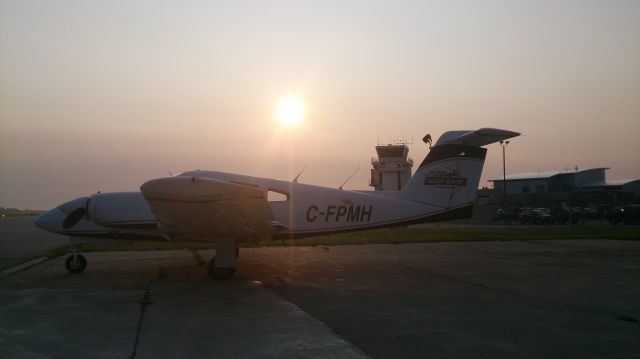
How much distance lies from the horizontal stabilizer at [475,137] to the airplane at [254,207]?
24mm

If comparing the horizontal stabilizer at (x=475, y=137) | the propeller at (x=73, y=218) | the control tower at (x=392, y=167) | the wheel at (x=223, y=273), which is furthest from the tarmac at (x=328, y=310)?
the control tower at (x=392, y=167)

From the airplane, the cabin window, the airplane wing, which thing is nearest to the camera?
the airplane wing

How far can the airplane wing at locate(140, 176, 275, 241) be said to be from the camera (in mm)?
8914

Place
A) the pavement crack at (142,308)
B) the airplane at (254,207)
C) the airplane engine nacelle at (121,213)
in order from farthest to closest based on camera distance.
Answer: the airplane engine nacelle at (121,213)
the airplane at (254,207)
the pavement crack at (142,308)

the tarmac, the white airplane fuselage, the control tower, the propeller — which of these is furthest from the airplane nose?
the control tower

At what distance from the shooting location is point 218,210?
9.68m

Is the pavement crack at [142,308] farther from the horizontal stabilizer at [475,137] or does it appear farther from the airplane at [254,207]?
the horizontal stabilizer at [475,137]

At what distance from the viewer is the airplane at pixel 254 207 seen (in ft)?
30.8

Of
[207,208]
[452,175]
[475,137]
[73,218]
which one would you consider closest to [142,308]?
[207,208]

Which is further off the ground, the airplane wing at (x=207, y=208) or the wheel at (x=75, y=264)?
the airplane wing at (x=207, y=208)

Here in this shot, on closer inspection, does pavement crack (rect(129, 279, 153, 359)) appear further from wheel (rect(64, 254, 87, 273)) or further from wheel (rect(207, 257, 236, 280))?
wheel (rect(64, 254, 87, 273))

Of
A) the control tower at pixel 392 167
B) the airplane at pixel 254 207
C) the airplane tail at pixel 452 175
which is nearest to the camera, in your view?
the airplane at pixel 254 207

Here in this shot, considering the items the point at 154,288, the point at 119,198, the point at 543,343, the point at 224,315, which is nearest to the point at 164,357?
the point at 224,315

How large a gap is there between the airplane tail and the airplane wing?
15.2 feet
